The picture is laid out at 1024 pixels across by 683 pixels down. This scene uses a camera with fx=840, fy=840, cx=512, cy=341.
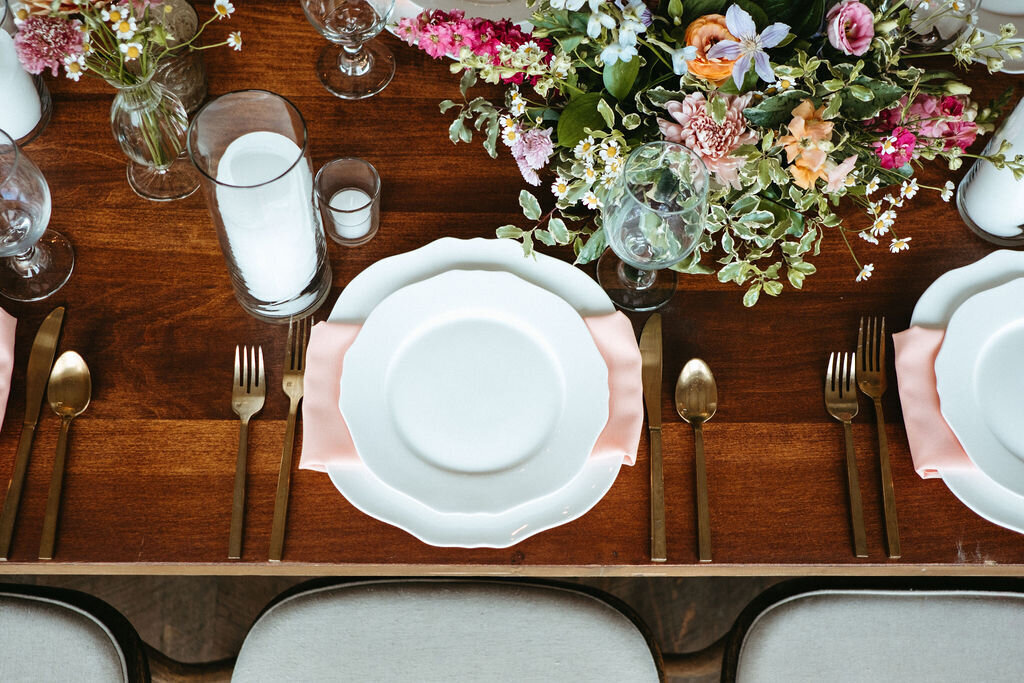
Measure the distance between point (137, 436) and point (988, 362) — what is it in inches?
38.9

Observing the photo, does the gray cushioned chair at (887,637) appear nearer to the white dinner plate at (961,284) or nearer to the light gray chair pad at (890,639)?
the light gray chair pad at (890,639)

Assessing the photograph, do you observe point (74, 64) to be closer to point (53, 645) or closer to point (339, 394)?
point (339, 394)

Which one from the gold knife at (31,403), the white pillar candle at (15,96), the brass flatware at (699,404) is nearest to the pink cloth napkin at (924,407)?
the brass flatware at (699,404)

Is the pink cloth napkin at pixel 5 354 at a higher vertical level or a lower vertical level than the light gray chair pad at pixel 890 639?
higher

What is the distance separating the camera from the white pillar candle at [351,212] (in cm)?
102

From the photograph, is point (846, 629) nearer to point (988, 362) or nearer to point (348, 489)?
point (988, 362)

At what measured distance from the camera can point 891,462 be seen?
96 cm

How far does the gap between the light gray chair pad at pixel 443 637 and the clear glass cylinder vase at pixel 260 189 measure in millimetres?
470

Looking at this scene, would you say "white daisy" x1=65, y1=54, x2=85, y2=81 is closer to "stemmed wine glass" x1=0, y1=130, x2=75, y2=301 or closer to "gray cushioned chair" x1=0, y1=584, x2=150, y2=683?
"stemmed wine glass" x1=0, y1=130, x2=75, y2=301

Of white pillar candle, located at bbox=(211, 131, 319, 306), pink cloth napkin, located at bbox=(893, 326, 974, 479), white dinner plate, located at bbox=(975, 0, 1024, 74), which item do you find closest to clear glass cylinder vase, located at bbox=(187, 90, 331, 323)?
→ white pillar candle, located at bbox=(211, 131, 319, 306)

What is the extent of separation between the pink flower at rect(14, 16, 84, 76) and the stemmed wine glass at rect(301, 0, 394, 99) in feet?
0.95

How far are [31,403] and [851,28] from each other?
0.96 meters

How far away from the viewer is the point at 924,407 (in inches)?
38.1

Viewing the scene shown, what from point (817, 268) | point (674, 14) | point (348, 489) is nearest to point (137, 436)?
point (348, 489)
